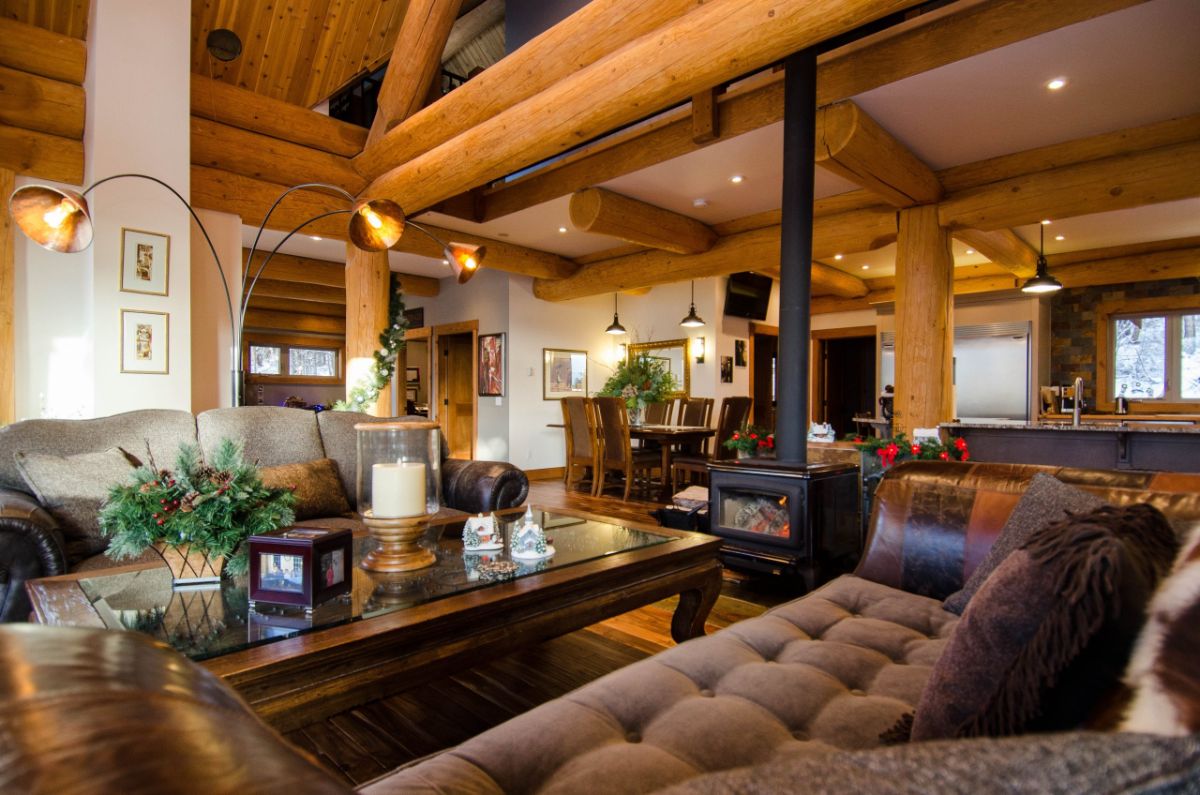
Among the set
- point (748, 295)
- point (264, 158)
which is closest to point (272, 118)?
point (264, 158)

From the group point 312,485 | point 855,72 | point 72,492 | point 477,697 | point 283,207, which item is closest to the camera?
point 477,697

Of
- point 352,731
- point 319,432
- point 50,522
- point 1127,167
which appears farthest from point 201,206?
point 1127,167

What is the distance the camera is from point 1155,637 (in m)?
0.50

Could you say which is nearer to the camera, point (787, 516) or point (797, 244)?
point (787, 516)

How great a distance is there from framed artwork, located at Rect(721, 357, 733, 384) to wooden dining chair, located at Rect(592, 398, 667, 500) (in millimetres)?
2188

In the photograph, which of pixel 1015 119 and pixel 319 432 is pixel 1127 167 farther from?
pixel 319 432

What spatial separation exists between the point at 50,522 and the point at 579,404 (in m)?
4.92

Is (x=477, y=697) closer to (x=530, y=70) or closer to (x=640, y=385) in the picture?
(x=530, y=70)

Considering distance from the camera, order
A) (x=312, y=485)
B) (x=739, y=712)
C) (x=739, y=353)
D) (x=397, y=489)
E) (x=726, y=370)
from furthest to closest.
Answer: (x=739, y=353) < (x=726, y=370) < (x=312, y=485) < (x=397, y=489) < (x=739, y=712)

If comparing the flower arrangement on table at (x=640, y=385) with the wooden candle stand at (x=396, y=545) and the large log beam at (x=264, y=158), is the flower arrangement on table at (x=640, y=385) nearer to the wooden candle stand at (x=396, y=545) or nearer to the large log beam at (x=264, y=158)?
the large log beam at (x=264, y=158)

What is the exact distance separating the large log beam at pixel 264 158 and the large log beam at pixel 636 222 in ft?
6.72

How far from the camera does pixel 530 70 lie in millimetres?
4035

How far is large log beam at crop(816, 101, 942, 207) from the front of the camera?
3.67 meters

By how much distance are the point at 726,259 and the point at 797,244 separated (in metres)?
3.20
